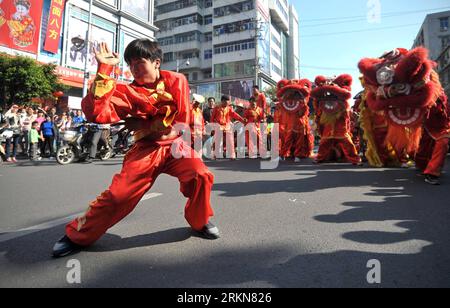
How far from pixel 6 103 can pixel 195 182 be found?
760 inches

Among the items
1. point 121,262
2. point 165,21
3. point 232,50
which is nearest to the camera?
point 121,262

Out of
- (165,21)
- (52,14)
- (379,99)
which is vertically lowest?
(379,99)

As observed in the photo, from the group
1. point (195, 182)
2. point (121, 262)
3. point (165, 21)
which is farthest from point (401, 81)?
point (165, 21)

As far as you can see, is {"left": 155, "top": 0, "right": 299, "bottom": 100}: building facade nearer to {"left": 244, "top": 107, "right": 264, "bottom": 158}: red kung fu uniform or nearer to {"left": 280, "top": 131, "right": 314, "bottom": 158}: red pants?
{"left": 244, "top": 107, "right": 264, "bottom": 158}: red kung fu uniform

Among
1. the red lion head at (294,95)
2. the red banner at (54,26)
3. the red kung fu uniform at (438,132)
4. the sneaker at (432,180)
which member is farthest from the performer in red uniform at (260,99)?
the red banner at (54,26)

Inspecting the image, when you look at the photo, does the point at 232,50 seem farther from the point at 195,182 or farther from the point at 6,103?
the point at 195,182

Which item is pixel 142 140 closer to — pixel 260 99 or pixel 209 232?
pixel 209 232

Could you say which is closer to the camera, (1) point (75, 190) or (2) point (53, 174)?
(1) point (75, 190)

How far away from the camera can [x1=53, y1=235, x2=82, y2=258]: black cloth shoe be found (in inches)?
79.7

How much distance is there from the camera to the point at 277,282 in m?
1.62

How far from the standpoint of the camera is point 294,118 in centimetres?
762

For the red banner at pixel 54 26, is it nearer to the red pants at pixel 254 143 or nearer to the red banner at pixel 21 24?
the red banner at pixel 21 24

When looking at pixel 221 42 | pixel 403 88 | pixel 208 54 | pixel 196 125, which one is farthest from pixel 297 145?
pixel 208 54

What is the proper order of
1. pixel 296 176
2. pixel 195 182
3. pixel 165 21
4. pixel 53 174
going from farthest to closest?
1. pixel 165 21
2. pixel 53 174
3. pixel 296 176
4. pixel 195 182
